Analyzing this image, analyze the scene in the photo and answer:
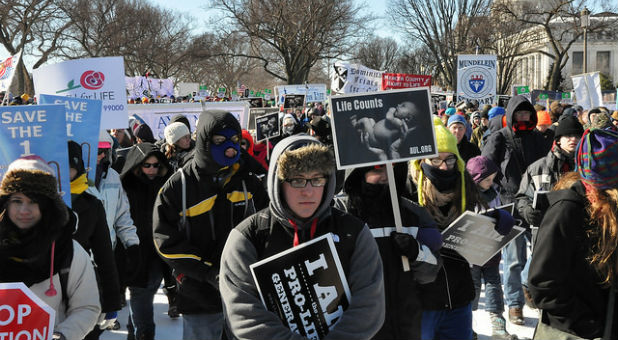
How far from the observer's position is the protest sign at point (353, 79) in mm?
12422

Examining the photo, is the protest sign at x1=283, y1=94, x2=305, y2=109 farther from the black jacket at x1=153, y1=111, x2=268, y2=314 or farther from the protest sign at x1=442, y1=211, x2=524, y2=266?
the protest sign at x1=442, y1=211, x2=524, y2=266

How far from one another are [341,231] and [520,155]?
4.15 m

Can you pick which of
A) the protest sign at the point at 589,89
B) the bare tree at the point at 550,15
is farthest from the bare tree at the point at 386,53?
the protest sign at the point at 589,89

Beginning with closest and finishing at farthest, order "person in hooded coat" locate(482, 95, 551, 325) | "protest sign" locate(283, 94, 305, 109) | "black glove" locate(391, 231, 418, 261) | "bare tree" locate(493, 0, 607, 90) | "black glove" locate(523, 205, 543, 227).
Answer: "black glove" locate(391, 231, 418, 261)
"black glove" locate(523, 205, 543, 227)
"person in hooded coat" locate(482, 95, 551, 325)
"protest sign" locate(283, 94, 305, 109)
"bare tree" locate(493, 0, 607, 90)

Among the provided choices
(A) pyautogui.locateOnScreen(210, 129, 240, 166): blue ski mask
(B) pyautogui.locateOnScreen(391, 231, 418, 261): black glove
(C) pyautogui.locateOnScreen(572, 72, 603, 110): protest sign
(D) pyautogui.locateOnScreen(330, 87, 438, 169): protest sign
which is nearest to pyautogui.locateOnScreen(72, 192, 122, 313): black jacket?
(A) pyautogui.locateOnScreen(210, 129, 240, 166): blue ski mask

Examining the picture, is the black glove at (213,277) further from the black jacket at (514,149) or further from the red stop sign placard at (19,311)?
the black jacket at (514,149)

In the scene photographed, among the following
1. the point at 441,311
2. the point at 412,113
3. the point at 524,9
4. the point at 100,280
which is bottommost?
the point at 441,311

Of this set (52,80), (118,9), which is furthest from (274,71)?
(52,80)

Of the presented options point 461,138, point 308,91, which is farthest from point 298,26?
point 461,138

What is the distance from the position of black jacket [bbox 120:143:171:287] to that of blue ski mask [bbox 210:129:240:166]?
1238 millimetres

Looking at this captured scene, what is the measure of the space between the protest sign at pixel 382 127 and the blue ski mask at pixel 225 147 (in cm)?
92

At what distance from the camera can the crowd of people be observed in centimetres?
249

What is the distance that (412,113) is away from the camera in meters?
3.28

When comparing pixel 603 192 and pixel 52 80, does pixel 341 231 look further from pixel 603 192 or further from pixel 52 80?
pixel 52 80
